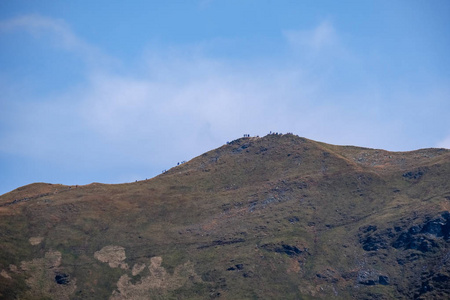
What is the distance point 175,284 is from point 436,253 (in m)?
88.9

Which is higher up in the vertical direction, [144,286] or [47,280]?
[47,280]

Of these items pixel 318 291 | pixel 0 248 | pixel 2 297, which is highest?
pixel 0 248

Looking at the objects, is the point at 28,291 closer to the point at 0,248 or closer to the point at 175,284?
the point at 0,248

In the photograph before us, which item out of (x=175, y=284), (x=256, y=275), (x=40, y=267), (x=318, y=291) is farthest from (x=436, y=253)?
(x=40, y=267)

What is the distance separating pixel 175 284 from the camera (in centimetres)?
19725

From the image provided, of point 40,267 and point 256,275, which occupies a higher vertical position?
point 40,267

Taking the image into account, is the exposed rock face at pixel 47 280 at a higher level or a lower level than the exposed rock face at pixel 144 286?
higher

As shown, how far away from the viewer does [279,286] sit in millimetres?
194250

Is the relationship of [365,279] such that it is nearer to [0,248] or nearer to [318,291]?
[318,291]

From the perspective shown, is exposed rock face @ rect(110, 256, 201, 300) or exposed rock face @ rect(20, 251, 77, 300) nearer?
exposed rock face @ rect(20, 251, 77, 300)

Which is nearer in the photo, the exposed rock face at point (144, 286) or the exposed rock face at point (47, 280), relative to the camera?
the exposed rock face at point (47, 280)

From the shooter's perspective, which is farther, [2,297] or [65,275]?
[65,275]

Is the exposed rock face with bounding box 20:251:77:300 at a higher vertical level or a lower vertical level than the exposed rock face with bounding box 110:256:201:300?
higher

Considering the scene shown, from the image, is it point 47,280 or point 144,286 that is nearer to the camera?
point 47,280
